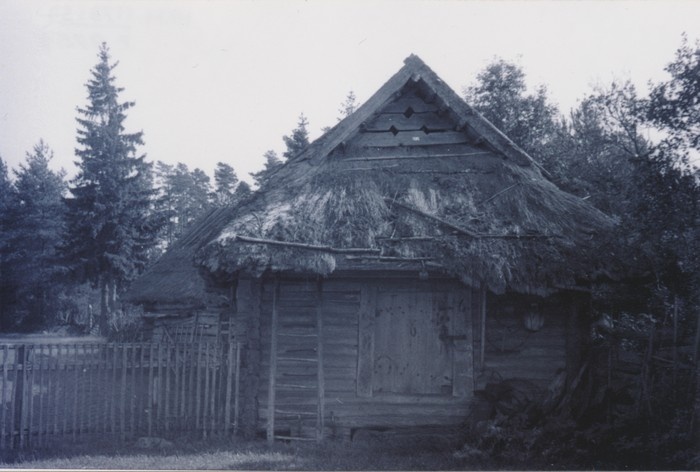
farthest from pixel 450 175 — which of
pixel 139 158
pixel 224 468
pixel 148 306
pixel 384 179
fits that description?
pixel 139 158

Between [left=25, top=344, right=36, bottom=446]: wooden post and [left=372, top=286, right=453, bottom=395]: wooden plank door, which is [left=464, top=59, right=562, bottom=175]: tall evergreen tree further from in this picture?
[left=25, top=344, right=36, bottom=446]: wooden post

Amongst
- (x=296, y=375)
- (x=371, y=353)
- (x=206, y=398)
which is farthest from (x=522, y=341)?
(x=206, y=398)

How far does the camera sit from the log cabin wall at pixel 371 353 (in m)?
9.56

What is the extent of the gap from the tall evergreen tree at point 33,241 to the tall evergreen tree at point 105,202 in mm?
4167

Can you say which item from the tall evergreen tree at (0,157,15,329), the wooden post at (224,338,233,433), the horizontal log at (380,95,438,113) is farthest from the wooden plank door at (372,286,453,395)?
the tall evergreen tree at (0,157,15,329)

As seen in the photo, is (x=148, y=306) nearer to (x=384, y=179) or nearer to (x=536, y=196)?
(x=384, y=179)

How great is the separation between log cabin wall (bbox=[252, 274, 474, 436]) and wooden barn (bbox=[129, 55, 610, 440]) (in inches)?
0.7

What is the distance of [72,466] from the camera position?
25.5 feet

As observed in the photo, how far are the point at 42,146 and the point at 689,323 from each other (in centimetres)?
4924

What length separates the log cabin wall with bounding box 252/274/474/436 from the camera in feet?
31.4

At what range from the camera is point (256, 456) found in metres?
8.35

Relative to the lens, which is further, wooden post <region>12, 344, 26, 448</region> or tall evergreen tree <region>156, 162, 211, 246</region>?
tall evergreen tree <region>156, 162, 211, 246</region>

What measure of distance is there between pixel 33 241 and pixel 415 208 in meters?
40.5

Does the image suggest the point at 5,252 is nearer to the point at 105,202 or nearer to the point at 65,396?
the point at 105,202
